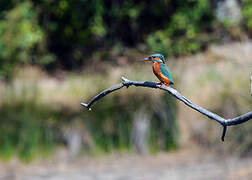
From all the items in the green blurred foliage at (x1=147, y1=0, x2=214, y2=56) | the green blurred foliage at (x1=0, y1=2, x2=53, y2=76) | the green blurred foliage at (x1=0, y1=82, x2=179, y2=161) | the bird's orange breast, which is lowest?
the bird's orange breast

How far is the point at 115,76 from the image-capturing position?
9773mm

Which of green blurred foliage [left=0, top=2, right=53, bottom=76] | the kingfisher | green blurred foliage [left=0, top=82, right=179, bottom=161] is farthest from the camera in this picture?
green blurred foliage [left=0, top=2, right=53, bottom=76]

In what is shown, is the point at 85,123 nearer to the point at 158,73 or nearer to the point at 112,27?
the point at 158,73

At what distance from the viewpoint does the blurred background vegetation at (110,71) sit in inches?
351

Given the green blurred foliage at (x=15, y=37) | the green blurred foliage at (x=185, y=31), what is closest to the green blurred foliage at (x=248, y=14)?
the green blurred foliage at (x=185, y=31)

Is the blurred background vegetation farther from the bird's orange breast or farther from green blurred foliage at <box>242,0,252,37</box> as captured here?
the bird's orange breast

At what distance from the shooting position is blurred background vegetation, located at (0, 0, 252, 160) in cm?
891

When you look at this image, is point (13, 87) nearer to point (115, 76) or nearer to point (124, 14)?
point (115, 76)

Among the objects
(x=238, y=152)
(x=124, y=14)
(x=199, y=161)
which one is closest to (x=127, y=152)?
(x=199, y=161)

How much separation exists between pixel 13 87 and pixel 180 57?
8913 mm

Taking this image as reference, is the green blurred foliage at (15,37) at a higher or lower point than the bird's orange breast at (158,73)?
higher

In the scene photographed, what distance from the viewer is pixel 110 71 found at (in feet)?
37.4

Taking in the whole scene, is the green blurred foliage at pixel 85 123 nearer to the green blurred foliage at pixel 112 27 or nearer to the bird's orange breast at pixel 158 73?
the bird's orange breast at pixel 158 73

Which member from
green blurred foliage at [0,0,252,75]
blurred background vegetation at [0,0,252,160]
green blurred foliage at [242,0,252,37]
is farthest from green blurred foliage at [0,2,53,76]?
green blurred foliage at [242,0,252,37]
